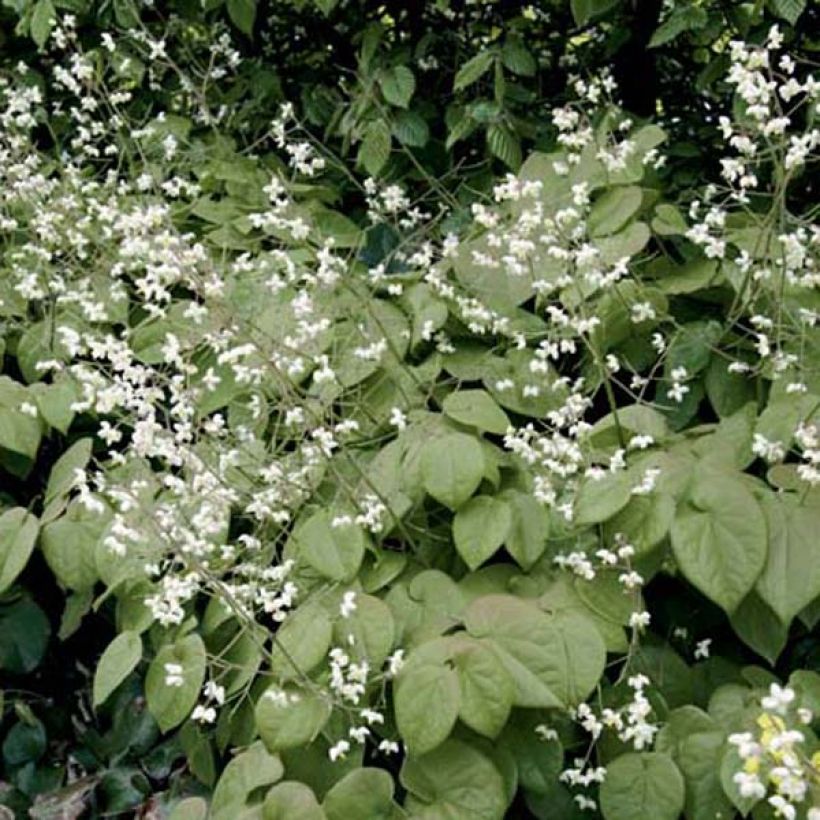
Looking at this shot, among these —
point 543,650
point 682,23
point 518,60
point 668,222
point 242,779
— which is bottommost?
point 242,779

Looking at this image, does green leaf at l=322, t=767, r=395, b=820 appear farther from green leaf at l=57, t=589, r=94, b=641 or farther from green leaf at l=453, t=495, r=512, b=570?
green leaf at l=57, t=589, r=94, b=641

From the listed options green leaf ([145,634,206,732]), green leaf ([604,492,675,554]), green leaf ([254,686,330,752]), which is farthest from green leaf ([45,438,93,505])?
green leaf ([604,492,675,554])

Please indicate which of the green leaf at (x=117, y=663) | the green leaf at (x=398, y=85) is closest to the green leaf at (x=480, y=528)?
the green leaf at (x=117, y=663)

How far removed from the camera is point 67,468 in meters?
2.52

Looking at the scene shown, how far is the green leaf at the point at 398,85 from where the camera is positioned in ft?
9.84

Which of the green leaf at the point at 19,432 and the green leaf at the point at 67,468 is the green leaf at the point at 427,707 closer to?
Result: the green leaf at the point at 67,468

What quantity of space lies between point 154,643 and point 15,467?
1.85ft

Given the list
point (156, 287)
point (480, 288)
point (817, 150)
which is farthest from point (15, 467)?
point (817, 150)

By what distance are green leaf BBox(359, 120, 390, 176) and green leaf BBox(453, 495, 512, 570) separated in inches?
44.0

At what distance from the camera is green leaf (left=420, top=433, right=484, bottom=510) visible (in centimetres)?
209

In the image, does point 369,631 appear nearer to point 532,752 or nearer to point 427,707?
point 427,707

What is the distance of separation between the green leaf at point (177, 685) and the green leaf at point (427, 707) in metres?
0.40

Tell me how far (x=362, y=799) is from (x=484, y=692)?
0.81 ft

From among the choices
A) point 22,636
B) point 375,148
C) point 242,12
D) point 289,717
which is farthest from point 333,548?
point 242,12
